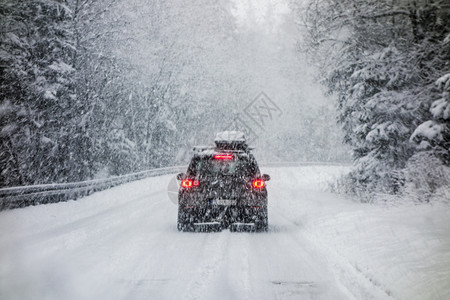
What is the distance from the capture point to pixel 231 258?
23.8 feet

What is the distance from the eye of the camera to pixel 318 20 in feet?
48.5

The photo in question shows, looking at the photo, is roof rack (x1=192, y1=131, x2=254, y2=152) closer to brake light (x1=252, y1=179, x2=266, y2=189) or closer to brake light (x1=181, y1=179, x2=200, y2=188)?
brake light (x1=252, y1=179, x2=266, y2=189)

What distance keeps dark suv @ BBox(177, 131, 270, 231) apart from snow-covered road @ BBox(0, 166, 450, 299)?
1.36ft

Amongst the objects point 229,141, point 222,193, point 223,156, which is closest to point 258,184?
point 222,193

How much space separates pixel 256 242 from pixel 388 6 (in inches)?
359

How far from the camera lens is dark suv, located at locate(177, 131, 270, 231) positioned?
944cm

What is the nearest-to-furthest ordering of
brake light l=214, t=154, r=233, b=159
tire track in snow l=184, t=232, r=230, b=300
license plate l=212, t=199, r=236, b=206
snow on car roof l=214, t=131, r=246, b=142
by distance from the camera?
1. tire track in snow l=184, t=232, r=230, b=300
2. license plate l=212, t=199, r=236, b=206
3. brake light l=214, t=154, r=233, b=159
4. snow on car roof l=214, t=131, r=246, b=142

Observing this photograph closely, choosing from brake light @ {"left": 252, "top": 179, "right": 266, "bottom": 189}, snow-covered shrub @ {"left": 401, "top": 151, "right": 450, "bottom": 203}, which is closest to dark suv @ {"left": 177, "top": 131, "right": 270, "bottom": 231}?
brake light @ {"left": 252, "top": 179, "right": 266, "bottom": 189}

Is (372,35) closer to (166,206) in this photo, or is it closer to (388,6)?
(388,6)

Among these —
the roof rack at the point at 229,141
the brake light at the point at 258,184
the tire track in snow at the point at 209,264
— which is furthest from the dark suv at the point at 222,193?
the roof rack at the point at 229,141

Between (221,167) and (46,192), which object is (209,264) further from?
(46,192)

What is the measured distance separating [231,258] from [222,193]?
237 centimetres

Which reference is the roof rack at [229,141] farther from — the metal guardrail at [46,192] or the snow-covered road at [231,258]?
the snow-covered road at [231,258]

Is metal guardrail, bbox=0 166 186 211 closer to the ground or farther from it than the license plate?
closer to the ground
